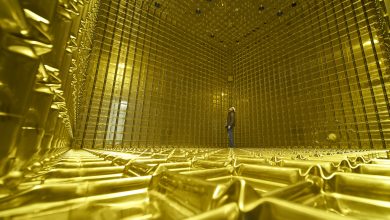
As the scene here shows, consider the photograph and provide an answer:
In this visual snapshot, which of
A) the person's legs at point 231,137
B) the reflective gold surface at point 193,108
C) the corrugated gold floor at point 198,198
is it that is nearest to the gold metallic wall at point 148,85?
the reflective gold surface at point 193,108

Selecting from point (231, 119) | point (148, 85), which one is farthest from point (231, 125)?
point (148, 85)

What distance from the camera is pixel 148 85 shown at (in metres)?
3.26

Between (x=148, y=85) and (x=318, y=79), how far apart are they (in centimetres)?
302

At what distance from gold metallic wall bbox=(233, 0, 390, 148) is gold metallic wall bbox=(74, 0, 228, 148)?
3.13 feet

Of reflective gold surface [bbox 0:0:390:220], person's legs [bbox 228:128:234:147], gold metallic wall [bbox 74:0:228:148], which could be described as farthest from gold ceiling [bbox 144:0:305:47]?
person's legs [bbox 228:128:234:147]

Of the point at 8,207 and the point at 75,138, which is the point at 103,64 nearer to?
the point at 75,138

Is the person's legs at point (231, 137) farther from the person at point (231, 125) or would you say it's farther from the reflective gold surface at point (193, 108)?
the reflective gold surface at point (193, 108)

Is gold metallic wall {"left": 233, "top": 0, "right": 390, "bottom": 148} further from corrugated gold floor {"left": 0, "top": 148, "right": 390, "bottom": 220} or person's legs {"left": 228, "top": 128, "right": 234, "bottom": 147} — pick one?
corrugated gold floor {"left": 0, "top": 148, "right": 390, "bottom": 220}

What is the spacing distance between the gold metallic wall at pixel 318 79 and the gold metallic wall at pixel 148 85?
3.13 feet

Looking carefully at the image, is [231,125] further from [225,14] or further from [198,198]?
[198,198]

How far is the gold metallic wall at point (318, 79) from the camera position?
247 centimetres

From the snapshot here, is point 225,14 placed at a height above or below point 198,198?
above

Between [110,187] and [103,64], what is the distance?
2.98m

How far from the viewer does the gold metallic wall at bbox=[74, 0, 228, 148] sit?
2.77m
